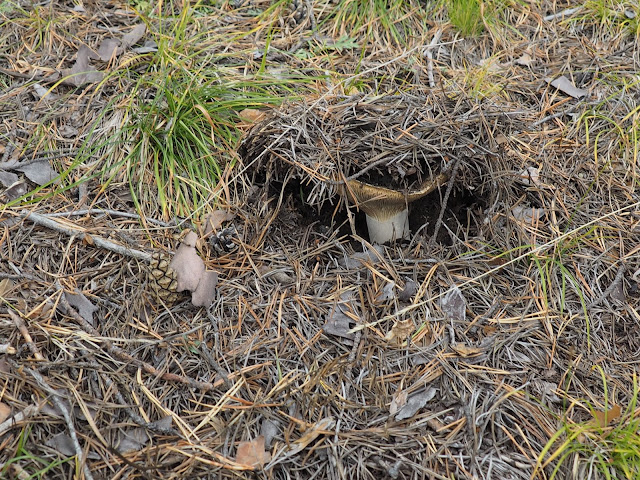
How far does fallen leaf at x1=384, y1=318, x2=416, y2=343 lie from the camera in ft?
6.96

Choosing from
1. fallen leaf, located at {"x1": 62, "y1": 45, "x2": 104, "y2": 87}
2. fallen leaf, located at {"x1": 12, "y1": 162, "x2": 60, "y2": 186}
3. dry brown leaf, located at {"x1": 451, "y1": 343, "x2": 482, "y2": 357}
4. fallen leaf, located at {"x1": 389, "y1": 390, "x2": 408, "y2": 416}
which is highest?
fallen leaf, located at {"x1": 62, "y1": 45, "x2": 104, "y2": 87}

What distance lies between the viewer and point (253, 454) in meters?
1.84

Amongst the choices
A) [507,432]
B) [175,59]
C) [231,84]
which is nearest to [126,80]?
[175,59]

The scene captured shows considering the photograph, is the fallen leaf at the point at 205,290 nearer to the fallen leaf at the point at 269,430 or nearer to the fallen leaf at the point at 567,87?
the fallen leaf at the point at 269,430

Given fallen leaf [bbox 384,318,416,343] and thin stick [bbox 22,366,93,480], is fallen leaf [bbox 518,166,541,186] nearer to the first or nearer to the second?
fallen leaf [bbox 384,318,416,343]

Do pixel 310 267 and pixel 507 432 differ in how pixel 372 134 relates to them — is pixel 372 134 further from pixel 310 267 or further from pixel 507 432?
pixel 507 432

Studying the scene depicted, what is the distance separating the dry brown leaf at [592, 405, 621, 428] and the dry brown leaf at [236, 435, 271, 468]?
1.09m

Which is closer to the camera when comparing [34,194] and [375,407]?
[375,407]

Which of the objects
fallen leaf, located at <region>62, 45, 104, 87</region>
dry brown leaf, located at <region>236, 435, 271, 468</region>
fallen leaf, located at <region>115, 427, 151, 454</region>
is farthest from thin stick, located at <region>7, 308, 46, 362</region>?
fallen leaf, located at <region>62, 45, 104, 87</region>

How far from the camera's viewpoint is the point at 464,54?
310 centimetres

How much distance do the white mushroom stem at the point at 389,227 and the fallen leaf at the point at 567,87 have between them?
1.19 m

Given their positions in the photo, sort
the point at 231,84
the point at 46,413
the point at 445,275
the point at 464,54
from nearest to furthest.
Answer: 1. the point at 46,413
2. the point at 445,275
3. the point at 231,84
4. the point at 464,54

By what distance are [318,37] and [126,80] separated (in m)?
1.03

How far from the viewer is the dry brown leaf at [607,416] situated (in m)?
1.91
